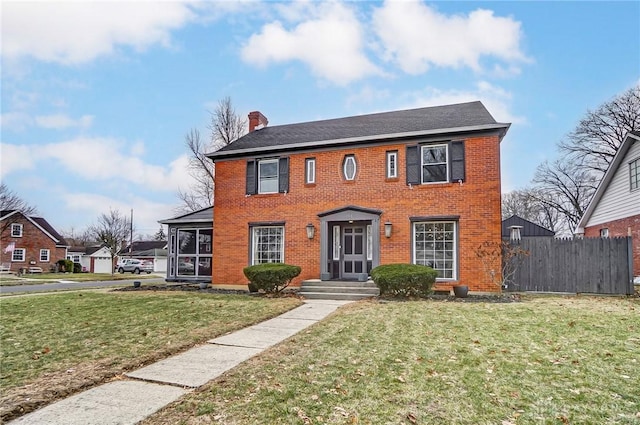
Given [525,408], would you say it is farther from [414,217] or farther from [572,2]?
[572,2]

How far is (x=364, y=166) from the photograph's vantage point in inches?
539

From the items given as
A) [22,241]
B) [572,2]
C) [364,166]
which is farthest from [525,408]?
[22,241]

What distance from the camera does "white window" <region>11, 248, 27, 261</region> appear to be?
37406 mm

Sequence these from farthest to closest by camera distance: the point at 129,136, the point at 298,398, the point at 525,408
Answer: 1. the point at 129,136
2. the point at 298,398
3. the point at 525,408

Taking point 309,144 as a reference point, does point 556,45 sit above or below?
above

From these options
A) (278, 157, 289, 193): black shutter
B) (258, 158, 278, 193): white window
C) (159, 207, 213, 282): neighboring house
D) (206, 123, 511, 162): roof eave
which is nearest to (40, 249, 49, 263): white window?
(159, 207, 213, 282): neighboring house

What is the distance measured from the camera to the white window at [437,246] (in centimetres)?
1255

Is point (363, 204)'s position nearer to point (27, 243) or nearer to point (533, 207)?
point (533, 207)

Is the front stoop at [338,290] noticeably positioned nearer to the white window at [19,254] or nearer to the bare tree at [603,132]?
the bare tree at [603,132]

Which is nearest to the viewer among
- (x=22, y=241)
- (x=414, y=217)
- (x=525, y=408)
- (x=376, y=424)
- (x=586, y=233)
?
(x=376, y=424)

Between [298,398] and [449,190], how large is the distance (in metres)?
10.1

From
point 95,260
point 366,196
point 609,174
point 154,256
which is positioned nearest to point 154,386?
point 366,196

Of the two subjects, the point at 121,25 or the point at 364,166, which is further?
the point at 364,166

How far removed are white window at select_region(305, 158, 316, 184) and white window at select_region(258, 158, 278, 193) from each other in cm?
128
